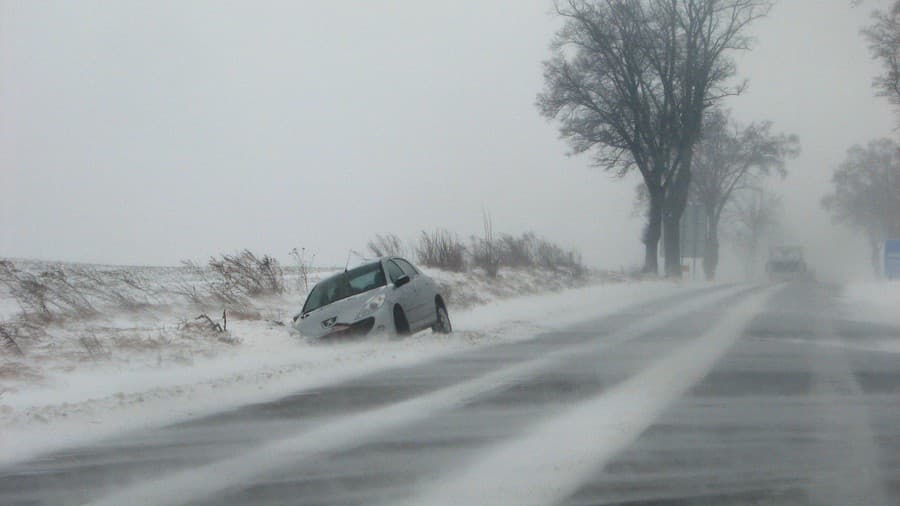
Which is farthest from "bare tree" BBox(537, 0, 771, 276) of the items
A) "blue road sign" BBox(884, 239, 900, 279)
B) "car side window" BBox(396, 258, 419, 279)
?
"car side window" BBox(396, 258, 419, 279)

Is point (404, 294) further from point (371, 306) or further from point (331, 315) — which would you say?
point (331, 315)

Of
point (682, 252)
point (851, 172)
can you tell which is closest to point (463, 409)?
point (682, 252)

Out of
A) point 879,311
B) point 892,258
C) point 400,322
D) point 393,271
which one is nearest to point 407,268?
point 393,271

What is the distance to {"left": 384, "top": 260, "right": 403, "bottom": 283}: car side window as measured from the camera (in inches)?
626

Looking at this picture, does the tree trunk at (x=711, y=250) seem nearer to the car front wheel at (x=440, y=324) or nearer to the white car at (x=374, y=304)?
the car front wheel at (x=440, y=324)

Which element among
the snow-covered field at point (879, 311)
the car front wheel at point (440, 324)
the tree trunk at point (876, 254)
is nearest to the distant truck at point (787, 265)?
the tree trunk at point (876, 254)

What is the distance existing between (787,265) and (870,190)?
904 cm

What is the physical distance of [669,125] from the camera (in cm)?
4316

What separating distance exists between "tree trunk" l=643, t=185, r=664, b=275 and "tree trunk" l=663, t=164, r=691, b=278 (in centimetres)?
53

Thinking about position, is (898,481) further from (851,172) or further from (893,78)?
(851,172)

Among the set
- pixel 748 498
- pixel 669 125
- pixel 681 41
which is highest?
pixel 681 41

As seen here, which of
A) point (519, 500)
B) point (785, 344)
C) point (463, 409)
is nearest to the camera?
point (519, 500)

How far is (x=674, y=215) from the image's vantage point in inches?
1827

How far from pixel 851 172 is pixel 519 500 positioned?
74.2 m
